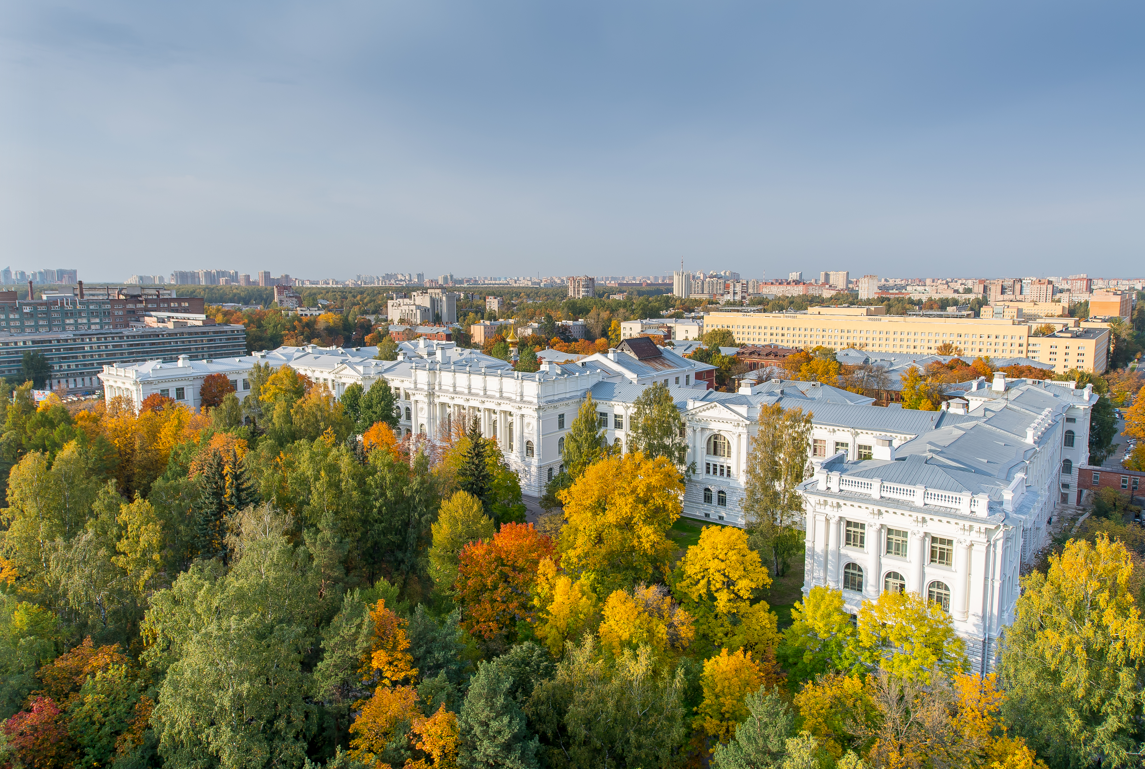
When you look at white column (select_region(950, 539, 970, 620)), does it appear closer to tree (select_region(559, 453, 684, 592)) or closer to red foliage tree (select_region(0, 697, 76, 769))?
tree (select_region(559, 453, 684, 592))

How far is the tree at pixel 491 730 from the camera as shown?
829 inches

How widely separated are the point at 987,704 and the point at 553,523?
67.8 ft

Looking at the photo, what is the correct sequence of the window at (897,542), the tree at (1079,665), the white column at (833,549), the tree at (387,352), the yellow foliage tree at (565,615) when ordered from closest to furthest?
1. the tree at (1079,665)
2. the yellow foliage tree at (565,615)
3. the window at (897,542)
4. the white column at (833,549)
5. the tree at (387,352)

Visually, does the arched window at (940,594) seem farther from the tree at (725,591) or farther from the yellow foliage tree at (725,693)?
the yellow foliage tree at (725,693)

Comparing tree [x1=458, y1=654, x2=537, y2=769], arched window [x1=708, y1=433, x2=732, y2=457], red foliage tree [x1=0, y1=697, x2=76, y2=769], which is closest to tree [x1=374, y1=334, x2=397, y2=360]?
arched window [x1=708, y1=433, x2=732, y2=457]

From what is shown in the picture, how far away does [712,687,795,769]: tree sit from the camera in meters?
19.8

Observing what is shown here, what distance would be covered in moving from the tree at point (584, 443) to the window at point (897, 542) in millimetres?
19350

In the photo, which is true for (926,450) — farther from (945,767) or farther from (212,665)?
(212,665)

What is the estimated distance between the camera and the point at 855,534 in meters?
30.3

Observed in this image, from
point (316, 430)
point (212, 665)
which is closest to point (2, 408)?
point (316, 430)

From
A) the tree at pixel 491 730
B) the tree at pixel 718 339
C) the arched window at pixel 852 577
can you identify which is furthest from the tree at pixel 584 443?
the tree at pixel 718 339

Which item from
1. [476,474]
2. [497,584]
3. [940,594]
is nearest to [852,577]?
[940,594]

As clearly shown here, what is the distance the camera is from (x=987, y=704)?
72.0 ft

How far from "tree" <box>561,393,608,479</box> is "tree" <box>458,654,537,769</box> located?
889 inches
